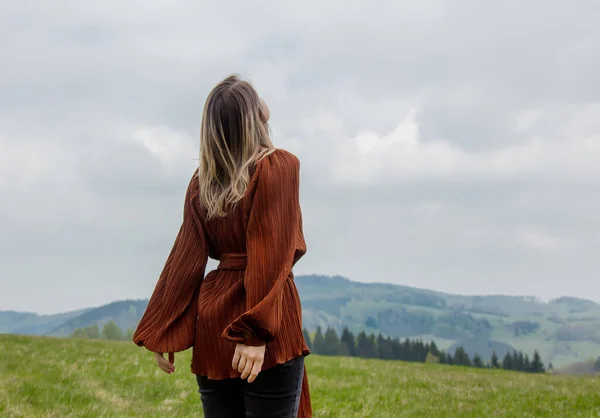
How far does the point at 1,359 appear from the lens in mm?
13773

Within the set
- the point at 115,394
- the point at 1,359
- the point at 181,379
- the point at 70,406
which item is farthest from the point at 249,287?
the point at 1,359

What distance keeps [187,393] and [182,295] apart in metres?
7.48

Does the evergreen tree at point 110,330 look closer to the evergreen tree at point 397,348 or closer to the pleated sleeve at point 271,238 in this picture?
the evergreen tree at point 397,348

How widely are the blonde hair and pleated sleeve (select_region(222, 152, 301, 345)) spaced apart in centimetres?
12

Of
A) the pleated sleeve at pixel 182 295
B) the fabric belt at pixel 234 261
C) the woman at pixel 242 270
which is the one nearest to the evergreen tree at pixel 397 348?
the pleated sleeve at pixel 182 295

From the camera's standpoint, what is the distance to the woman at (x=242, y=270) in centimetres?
394

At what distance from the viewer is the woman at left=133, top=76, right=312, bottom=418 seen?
394cm

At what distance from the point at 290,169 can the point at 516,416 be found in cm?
845

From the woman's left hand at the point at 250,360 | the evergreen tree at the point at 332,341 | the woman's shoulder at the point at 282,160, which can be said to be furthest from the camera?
the evergreen tree at the point at 332,341

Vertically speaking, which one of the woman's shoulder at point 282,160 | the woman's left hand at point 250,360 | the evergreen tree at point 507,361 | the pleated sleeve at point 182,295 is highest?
the woman's shoulder at point 282,160

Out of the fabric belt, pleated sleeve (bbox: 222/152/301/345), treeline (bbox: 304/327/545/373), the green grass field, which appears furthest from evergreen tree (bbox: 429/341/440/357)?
pleated sleeve (bbox: 222/152/301/345)

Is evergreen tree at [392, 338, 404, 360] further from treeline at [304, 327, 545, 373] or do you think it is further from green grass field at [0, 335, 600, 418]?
green grass field at [0, 335, 600, 418]

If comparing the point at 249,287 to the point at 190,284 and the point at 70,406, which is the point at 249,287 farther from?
the point at 70,406

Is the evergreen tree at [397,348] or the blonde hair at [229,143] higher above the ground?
the blonde hair at [229,143]
